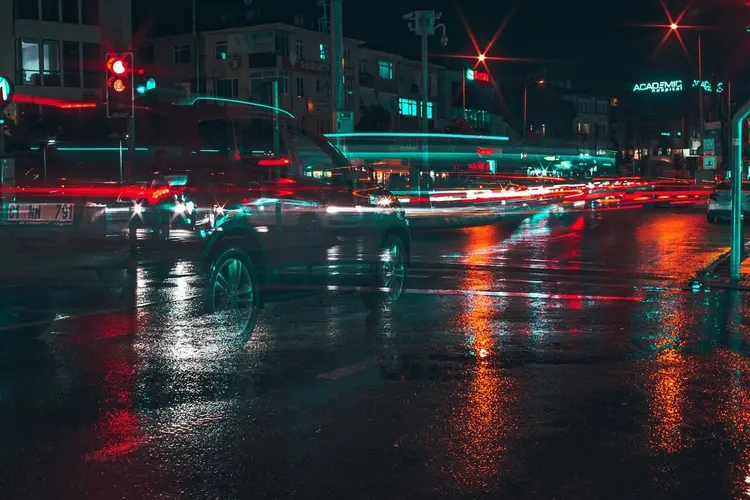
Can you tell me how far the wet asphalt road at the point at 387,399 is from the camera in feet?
16.8

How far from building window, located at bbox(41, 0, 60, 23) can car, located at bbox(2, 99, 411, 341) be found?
117 feet

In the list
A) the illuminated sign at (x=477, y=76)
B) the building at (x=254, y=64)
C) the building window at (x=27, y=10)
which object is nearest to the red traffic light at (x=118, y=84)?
the building window at (x=27, y=10)

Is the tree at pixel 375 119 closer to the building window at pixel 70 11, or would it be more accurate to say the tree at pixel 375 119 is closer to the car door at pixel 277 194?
the building window at pixel 70 11

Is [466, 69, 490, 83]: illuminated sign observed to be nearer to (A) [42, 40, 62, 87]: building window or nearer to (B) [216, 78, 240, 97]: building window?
(B) [216, 78, 240, 97]: building window

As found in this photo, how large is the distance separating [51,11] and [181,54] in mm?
13374

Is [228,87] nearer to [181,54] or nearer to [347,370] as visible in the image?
[181,54]

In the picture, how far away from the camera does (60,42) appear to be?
44.4 meters

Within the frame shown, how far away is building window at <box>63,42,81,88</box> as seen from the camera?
4478 cm

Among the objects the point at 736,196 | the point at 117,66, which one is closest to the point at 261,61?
the point at 117,66

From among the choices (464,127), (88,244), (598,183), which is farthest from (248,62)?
(88,244)

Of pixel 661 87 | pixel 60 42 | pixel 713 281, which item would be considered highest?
pixel 661 87

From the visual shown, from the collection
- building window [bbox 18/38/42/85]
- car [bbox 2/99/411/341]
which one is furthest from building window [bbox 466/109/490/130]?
car [bbox 2/99/411/341]

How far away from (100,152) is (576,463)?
362 inches

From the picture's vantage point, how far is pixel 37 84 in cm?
4372
